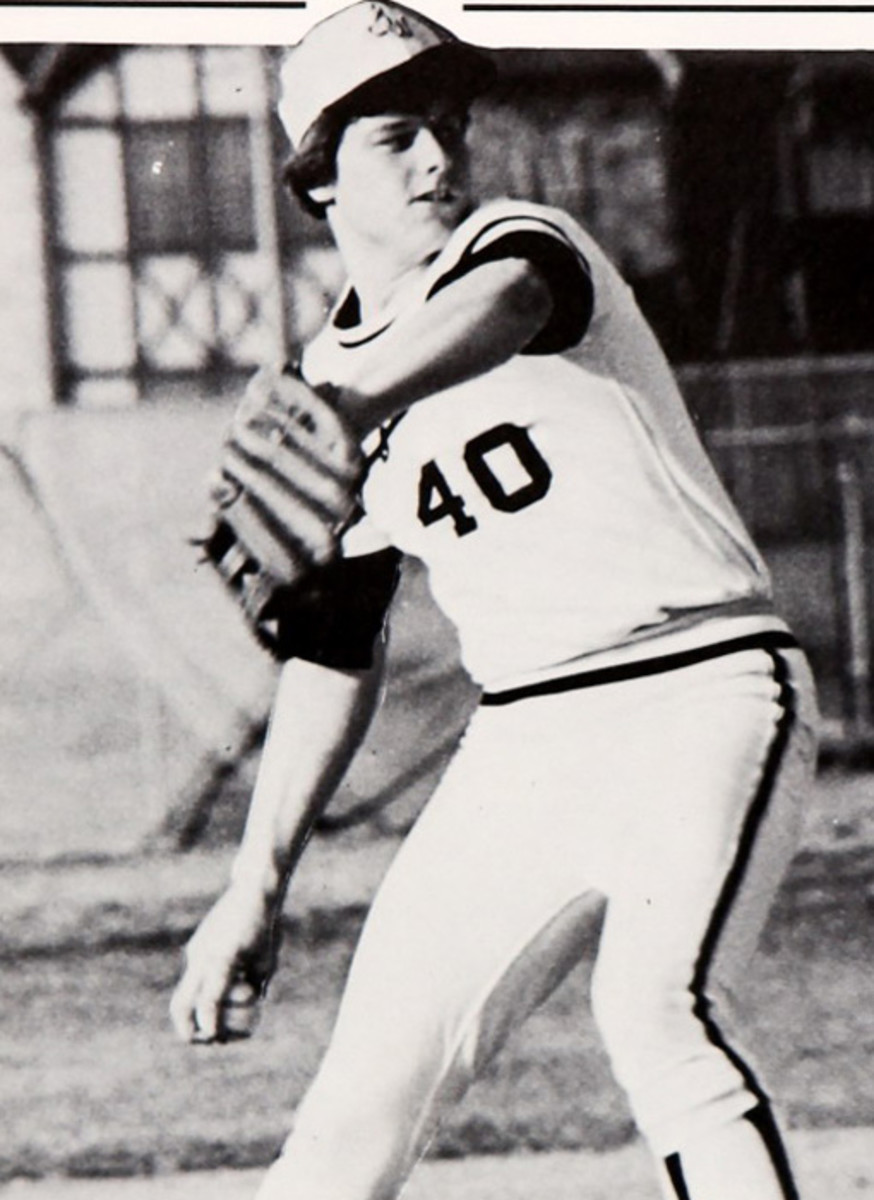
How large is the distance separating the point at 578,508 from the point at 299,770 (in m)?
0.38

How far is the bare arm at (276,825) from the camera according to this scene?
5.23 feet

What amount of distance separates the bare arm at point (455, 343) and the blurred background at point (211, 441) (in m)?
0.34

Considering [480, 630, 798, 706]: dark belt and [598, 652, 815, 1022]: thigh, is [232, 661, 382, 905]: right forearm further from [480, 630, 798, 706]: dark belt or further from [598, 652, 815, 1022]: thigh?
[598, 652, 815, 1022]: thigh

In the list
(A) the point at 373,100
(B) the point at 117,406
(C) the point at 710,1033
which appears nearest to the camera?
(C) the point at 710,1033

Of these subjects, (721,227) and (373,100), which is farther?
(721,227)

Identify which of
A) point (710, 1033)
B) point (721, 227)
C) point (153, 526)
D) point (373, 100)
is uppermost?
point (373, 100)

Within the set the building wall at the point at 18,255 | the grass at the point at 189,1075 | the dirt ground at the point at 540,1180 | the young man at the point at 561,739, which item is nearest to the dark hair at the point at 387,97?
the young man at the point at 561,739

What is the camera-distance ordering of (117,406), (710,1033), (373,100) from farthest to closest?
(117,406), (373,100), (710,1033)

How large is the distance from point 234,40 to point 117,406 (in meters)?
0.39

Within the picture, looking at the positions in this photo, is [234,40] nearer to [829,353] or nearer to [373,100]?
[373,100]

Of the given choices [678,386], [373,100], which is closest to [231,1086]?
[678,386]

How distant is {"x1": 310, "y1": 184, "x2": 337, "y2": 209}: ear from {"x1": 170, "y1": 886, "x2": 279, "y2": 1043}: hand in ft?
2.24

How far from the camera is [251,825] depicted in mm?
1641

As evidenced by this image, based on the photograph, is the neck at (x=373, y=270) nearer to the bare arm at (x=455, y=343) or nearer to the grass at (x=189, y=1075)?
the bare arm at (x=455, y=343)
